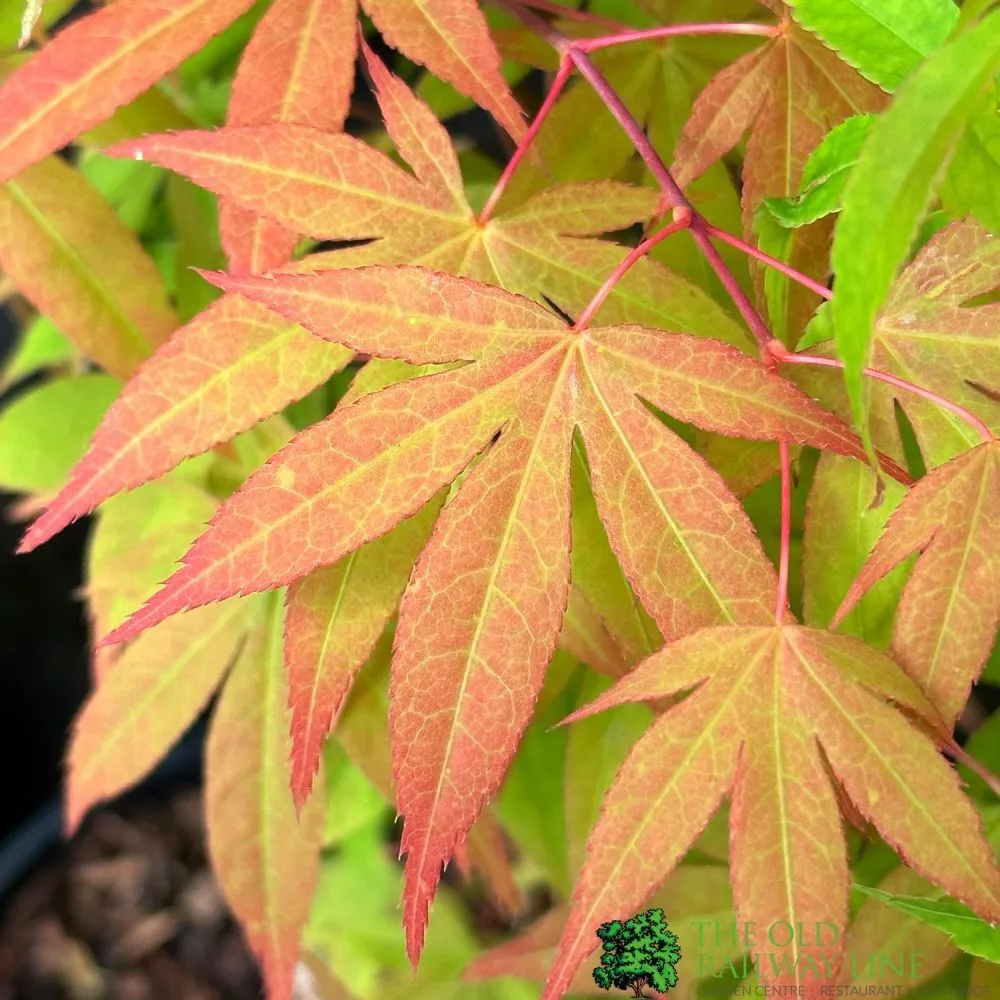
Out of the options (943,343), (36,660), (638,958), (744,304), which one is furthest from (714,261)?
(36,660)

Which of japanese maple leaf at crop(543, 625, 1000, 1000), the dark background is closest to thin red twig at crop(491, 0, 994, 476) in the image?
japanese maple leaf at crop(543, 625, 1000, 1000)

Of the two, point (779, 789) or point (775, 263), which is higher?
point (775, 263)

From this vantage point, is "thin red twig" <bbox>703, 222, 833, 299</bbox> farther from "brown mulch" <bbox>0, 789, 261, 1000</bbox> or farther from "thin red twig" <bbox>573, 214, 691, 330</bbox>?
"brown mulch" <bbox>0, 789, 261, 1000</bbox>

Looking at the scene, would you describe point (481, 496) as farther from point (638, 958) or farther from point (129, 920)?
point (129, 920)

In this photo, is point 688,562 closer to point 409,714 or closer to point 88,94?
point 409,714

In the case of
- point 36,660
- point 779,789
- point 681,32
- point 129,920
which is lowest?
point 129,920

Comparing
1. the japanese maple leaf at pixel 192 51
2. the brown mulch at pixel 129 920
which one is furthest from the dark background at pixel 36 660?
the japanese maple leaf at pixel 192 51

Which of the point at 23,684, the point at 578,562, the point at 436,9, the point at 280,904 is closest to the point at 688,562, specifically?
the point at 578,562
